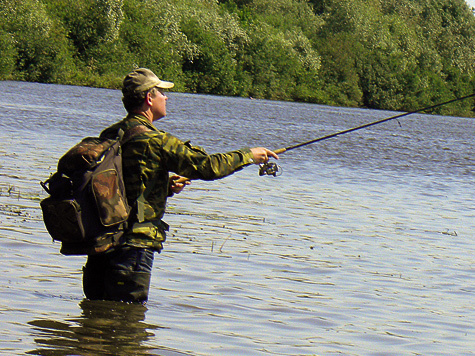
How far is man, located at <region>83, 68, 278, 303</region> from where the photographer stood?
5.05 metres

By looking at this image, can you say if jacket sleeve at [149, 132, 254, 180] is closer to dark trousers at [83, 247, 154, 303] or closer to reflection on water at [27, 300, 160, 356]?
dark trousers at [83, 247, 154, 303]

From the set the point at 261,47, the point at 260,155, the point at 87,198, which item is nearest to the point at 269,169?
the point at 260,155

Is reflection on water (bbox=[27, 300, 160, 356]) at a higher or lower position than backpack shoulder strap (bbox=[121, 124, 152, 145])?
lower

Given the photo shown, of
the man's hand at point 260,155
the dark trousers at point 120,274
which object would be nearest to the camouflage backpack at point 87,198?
the dark trousers at point 120,274

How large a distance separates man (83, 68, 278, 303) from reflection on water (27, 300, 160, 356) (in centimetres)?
25

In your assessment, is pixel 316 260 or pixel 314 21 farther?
pixel 314 21

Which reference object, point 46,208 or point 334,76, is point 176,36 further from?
point 46,208

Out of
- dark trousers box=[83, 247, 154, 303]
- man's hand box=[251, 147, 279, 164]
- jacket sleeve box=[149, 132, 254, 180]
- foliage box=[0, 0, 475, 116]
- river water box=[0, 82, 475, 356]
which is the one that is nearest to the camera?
jacket sleeve box=[149, 132, 254, 180]

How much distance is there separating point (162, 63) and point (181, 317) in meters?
61.1

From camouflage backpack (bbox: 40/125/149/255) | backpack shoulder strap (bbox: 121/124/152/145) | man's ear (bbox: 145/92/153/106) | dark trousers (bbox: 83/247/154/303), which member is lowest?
dark trousers (bbox: 83/247/154/303)

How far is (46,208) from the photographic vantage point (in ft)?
15.9

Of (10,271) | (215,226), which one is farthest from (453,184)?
(10,271)

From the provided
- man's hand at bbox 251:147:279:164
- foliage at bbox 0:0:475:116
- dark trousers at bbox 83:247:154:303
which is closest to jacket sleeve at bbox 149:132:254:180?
man's hand at bbox 251:147:279:164

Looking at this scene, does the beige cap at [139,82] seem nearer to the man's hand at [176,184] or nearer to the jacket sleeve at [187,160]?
the jacket sleeve at [187,160]
